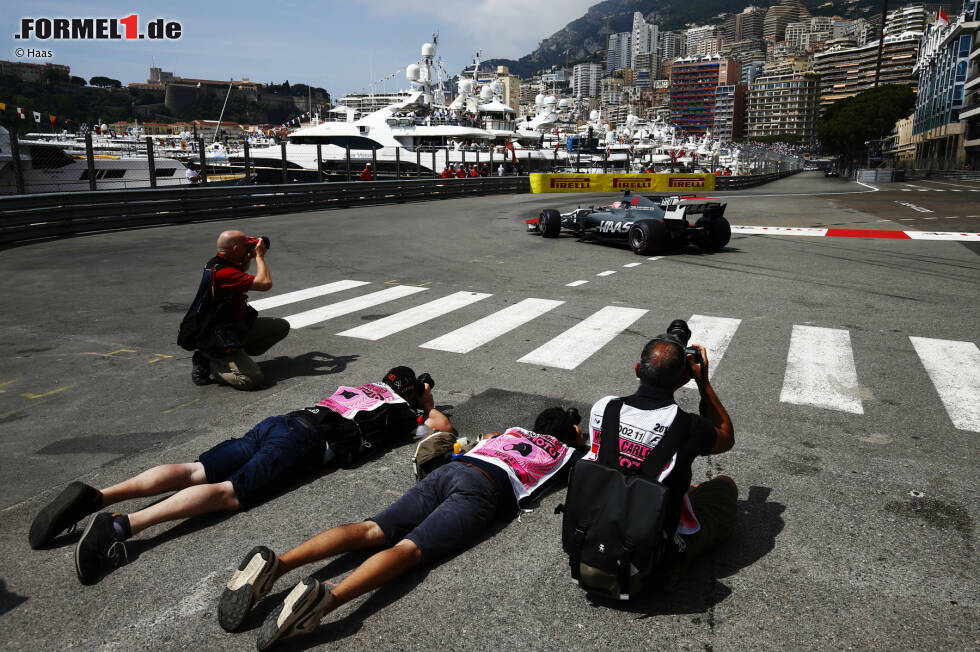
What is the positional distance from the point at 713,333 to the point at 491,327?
105 inches

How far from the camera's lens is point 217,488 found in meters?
3.85

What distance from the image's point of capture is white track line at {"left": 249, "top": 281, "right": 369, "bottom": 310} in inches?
377

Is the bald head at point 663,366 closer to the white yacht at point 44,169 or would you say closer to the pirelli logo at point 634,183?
the white yacht at point 44,169

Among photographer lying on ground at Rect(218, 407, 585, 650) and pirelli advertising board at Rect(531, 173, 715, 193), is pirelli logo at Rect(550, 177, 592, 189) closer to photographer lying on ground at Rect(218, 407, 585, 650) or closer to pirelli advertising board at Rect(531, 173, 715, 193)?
pirelli advertising board at Rect(531, 173, 715, 193)

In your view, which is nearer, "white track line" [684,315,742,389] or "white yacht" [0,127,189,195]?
"white track line" [684,315,742,389]

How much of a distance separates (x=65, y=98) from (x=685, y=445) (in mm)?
147403

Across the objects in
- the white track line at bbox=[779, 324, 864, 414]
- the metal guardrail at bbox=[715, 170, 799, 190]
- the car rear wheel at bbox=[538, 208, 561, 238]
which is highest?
the metal guardrail at bbox=[715, 170, 799, 190]

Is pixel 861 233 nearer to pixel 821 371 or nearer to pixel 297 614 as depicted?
pixel 821 371

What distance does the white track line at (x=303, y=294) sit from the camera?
31.4ft

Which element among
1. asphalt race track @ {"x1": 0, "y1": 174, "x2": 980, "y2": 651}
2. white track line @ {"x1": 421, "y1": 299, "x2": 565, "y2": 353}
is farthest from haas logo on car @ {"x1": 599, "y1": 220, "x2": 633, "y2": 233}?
white track line @ {"x1": 421, "y1": 299, "x2": 565, "y2": 353}

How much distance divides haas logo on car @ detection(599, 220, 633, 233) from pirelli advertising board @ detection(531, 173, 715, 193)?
77.9ft

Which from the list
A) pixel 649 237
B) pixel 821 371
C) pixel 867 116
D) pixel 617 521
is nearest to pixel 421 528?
pixel 617 521

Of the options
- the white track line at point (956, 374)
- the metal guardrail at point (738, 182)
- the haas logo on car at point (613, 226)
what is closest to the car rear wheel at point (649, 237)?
the haas logo on car at point (613, 226)

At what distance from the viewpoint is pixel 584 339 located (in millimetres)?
7758
